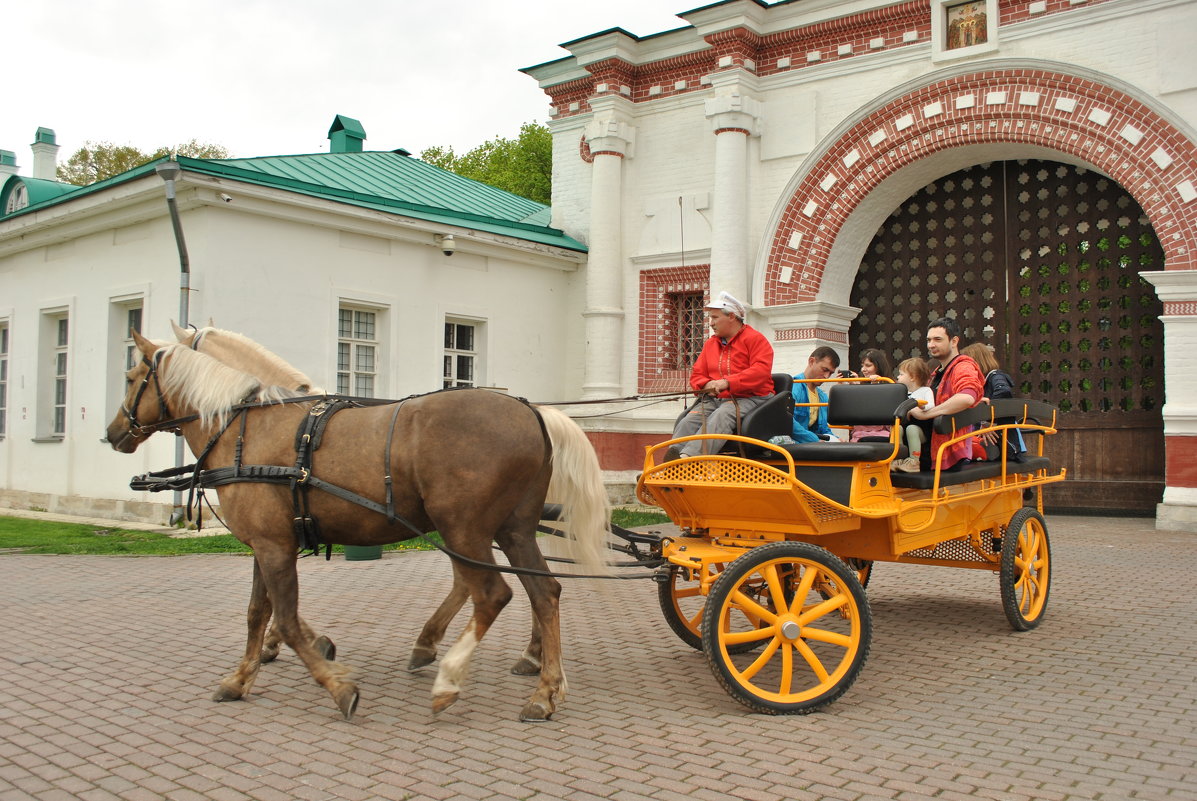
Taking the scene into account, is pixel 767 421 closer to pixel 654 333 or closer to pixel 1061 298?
Result: pixel 1061 298

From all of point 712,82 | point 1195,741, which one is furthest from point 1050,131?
point 1195,741

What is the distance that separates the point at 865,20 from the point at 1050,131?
9.89ft

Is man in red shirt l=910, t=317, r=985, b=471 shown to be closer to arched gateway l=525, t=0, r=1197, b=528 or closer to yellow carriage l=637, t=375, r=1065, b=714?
yellow carriage l=637, t=375, r=1065, b=714

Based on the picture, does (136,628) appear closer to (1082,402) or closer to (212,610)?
(212,610)

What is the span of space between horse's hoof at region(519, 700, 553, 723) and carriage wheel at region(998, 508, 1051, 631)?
3240 mm

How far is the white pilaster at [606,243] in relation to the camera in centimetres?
1555

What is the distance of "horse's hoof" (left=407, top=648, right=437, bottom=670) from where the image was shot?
17.9ft

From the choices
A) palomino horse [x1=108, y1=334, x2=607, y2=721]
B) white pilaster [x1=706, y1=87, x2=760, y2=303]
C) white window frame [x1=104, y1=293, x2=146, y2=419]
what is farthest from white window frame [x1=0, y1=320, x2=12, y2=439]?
palomino horse [x1=108, y1=334, x2=607, y2=721]

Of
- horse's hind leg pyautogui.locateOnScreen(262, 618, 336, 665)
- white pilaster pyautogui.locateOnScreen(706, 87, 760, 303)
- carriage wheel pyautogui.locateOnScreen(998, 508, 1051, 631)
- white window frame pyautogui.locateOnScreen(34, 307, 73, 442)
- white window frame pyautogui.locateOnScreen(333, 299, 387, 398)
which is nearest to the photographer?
horse's hind leg pyautogui.locateOnScreen(262, 618, 336, 665)

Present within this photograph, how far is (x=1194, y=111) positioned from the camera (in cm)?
1107

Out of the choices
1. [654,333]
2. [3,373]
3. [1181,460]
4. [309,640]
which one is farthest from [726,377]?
[3,373]

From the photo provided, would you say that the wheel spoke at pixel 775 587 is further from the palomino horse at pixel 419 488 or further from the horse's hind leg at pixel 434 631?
the horse's hind leg at pixel 434 631

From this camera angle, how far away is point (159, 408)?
17.3 feet

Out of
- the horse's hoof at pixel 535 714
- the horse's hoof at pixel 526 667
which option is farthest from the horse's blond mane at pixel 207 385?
the horse's hoof at pixel 535 714
